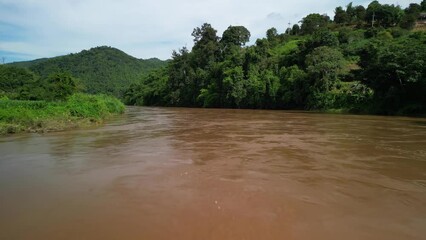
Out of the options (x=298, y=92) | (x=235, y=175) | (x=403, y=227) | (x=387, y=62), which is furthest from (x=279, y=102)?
(x=403, y=227)

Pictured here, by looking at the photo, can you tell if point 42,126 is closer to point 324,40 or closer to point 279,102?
point 279,102

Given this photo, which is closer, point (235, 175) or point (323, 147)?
point (235, 175)

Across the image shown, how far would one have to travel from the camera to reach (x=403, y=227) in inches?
191

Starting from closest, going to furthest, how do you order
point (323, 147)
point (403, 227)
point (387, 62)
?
point (403, 227), point (323, 147), point (387, 62)

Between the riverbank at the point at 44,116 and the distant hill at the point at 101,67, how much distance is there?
77.5m

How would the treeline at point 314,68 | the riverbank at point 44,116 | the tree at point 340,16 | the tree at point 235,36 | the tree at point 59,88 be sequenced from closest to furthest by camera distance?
the riverbank at point 44,116 < the tree at point 59,88 < the treeline at point 314,68 < the tree at point 235,36 < the tree at point 340,16

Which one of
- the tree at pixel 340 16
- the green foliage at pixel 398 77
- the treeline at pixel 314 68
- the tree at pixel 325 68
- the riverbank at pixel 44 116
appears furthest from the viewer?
the tree at pixel 340 16

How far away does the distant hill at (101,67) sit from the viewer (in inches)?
4080

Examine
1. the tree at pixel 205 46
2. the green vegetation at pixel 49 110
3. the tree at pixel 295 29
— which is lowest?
the green vegetation at pixel 49 110

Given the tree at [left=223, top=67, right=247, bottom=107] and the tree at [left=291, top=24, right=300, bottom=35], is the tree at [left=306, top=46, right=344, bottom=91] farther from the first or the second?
the tree at [left=291, top=24, right=300, bottom=35]

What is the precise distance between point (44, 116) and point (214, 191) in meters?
14.9

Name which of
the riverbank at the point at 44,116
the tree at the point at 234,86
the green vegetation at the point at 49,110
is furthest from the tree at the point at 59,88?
the tree at the point at 234,86

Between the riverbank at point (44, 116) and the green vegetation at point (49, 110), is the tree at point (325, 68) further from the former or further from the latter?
the riverbank at point (44, 116)

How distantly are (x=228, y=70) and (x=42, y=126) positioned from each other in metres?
37.4
